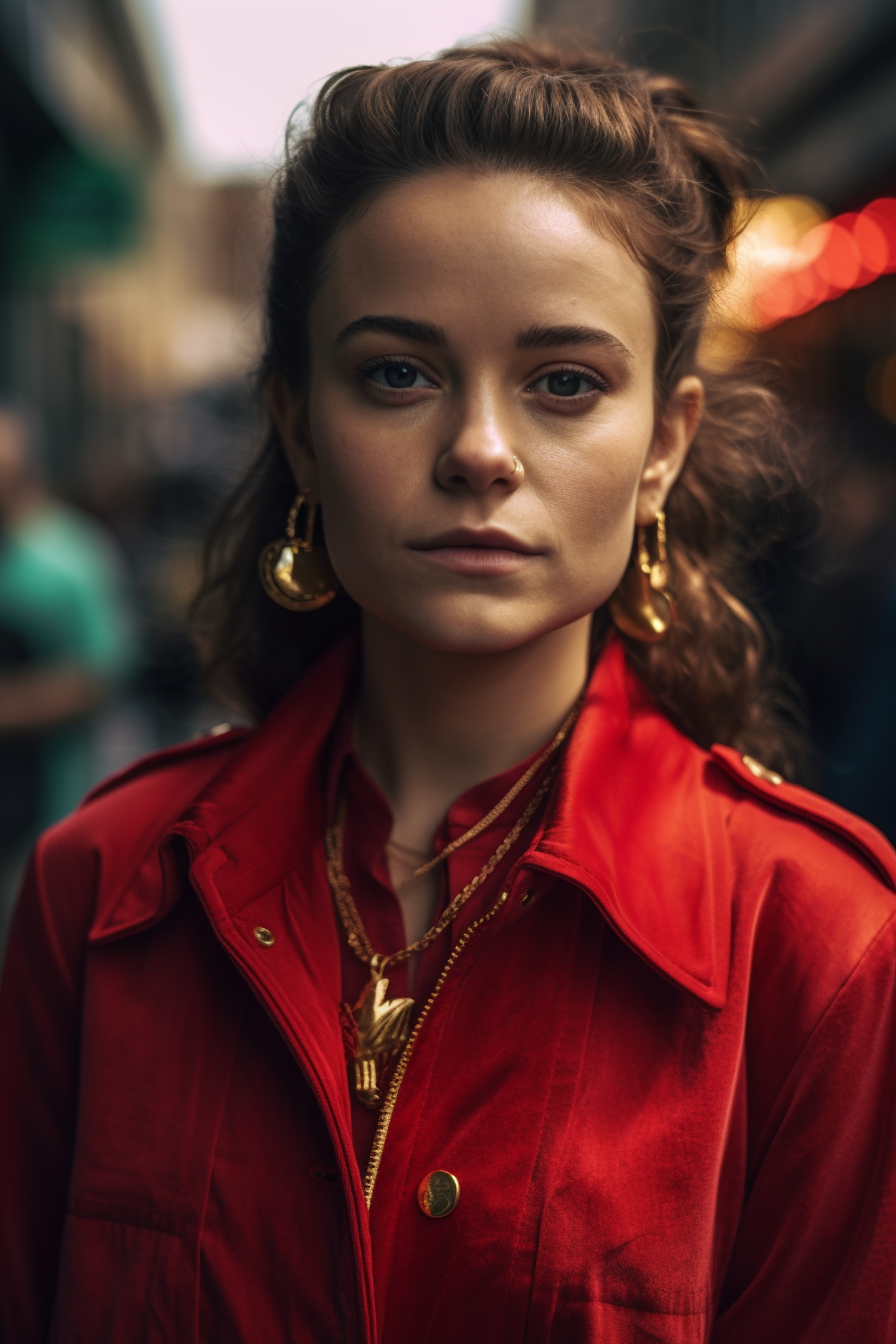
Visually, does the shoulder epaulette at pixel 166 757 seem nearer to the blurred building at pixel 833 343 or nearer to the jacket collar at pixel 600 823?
the jacket collar at pixel 600 823

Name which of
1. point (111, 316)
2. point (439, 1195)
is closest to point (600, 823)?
point (439, 1195)

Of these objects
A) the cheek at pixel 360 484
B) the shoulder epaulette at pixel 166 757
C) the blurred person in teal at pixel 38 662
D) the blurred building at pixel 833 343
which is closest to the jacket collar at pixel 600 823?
the shoulder epaulette at pixel 166 757

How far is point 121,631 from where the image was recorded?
509 cm

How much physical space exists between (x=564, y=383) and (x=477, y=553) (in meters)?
0.22

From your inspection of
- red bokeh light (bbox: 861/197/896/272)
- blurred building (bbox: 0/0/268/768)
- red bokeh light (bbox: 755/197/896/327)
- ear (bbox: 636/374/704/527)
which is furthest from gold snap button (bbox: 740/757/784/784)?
red bokeh light (bbox: 861/197/896/272)

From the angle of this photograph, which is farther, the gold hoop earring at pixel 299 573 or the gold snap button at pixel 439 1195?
the gold hoop earring at pixel 299 573

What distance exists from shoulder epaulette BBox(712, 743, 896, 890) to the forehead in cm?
57

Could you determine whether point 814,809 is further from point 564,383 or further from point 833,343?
point 833,343

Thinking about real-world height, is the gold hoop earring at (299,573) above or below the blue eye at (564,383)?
below

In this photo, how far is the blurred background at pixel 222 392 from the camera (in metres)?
2.73

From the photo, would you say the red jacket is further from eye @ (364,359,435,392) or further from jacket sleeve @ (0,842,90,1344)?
eye @ (364,359,435,392)

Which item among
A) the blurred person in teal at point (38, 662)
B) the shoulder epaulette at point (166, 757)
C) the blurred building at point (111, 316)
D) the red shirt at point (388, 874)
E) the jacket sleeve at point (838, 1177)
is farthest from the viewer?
the blurred building at point (111, 316)

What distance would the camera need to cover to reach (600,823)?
142cm

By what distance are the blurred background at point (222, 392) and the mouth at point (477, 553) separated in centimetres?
60
